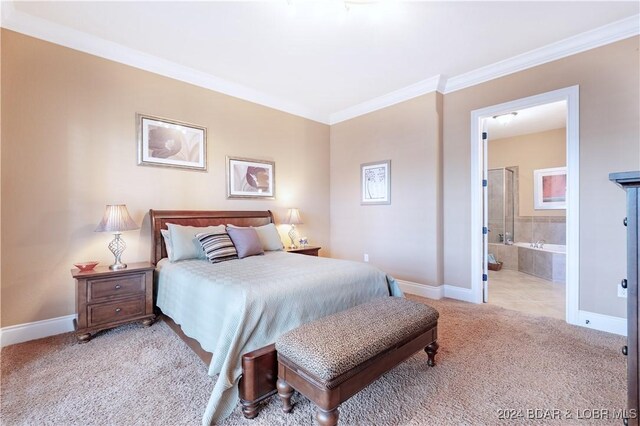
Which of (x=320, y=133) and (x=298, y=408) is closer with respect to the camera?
(x=298, y=408)

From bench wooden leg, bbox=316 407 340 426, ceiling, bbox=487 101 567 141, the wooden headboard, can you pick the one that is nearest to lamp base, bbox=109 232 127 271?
the wooden headboard

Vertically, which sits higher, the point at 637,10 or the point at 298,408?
the point at 637,10

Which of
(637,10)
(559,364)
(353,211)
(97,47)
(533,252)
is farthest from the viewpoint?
(533,252)

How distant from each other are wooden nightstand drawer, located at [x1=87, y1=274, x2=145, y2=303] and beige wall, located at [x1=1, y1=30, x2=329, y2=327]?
437mm

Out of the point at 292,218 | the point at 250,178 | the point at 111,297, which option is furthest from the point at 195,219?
the point at 292,218

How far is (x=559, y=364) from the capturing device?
6.66 ft

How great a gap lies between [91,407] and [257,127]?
3.37 meters

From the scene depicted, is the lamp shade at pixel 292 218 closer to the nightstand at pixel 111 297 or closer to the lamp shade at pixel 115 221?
the nightstand at pixel 111 297

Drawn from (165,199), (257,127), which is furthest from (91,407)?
(257,127)

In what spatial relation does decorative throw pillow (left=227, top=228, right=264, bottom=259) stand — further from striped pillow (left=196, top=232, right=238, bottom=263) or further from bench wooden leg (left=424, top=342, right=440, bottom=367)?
bench wooden leg (left=424, top=342, right=440, bottom=367)

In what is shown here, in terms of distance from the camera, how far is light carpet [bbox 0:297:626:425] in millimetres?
1538

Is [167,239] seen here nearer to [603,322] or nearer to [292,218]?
[292,218]

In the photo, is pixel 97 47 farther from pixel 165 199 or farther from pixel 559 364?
pixel 559 364

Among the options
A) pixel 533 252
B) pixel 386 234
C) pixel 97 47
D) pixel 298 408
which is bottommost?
pixel 298 408
